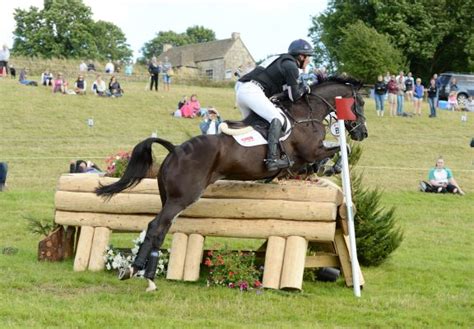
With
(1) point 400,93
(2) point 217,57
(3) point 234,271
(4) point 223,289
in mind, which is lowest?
(4) point 223,289

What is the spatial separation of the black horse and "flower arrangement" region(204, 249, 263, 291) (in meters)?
0.87

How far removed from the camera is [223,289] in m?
8.73

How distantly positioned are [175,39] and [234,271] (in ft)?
381

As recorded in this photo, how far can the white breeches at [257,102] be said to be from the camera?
8.89m

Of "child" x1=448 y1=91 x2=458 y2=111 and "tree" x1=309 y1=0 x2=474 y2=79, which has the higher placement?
"tree" x1=309 y1=0 x2=474 y2=79

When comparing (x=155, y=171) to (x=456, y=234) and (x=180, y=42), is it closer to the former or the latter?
(x=456, y=234)

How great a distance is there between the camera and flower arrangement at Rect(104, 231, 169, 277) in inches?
372

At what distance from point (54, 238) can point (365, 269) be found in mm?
4386

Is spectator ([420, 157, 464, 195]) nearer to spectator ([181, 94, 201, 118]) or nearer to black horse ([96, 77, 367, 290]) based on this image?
black horse ([96, 77, 367, 290])

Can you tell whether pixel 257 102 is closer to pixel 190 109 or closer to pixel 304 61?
pixel 304 61

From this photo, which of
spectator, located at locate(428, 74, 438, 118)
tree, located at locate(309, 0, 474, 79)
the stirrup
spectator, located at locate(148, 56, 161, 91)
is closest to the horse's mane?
the stirrup

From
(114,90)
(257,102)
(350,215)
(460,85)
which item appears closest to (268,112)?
(257,102)

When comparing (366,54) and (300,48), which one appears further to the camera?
(366,54)

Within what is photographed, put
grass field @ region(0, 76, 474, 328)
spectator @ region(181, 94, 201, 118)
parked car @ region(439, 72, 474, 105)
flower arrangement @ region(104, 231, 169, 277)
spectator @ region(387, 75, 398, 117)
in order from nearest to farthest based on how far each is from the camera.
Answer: grass field @ region(0, 76, 474, 328) → flower arrangement @ region(104, 231, 169, 277) → spectator @ region(181, 94, 201, 118) → spectator @ region(387, 75, 398, 117) → parked car @ region(439, 72, 474, 105)
